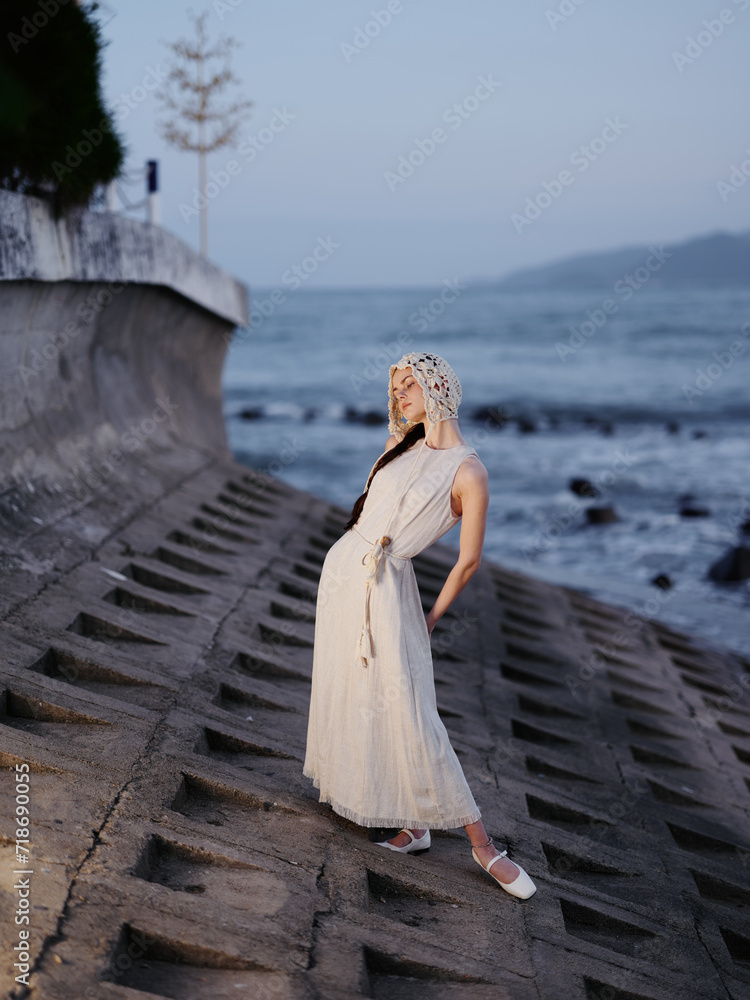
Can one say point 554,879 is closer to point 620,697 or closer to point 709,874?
point 709,874

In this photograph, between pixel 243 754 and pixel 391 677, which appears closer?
pixel 391 677

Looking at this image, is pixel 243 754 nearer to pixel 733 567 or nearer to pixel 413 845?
pixel 413 845

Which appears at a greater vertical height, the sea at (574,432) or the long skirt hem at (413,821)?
the long skirt hem at (413,821)

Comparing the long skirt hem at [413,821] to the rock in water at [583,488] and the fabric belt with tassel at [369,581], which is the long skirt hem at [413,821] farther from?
the rock in water at [583,488]

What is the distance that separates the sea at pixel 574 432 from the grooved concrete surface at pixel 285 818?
5.48 meters

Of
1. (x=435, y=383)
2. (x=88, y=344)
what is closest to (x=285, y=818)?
(x=435, y=383)

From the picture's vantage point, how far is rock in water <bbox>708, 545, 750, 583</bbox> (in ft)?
43.5

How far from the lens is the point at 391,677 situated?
3.55m

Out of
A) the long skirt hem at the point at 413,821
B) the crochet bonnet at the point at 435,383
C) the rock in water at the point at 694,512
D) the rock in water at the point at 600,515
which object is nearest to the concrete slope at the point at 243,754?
the long skirt hem at the point at 413,821

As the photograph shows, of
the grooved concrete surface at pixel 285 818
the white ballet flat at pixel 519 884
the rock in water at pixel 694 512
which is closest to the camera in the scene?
the grooved concrete surface at pixel 285 818

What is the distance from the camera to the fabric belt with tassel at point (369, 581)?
3.55m

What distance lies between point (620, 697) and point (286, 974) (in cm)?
514

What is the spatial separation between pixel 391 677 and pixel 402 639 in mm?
154

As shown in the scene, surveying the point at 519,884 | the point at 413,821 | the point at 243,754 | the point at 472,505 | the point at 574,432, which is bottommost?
the point at 574,432
